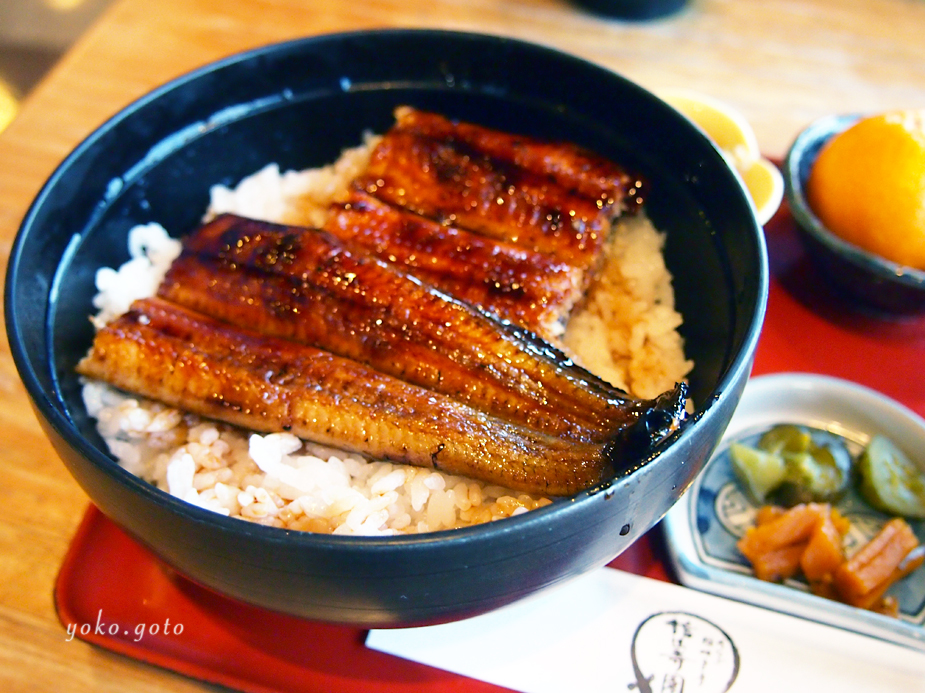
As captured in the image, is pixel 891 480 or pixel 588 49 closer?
pixel 891 480

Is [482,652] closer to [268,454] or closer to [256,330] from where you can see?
[268,454]

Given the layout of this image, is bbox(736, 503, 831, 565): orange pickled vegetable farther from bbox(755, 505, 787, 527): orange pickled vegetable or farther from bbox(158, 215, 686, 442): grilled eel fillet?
bbox(158, 215, 686, 442): grilled eel fillet

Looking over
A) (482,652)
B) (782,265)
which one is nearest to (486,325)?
(482,652)

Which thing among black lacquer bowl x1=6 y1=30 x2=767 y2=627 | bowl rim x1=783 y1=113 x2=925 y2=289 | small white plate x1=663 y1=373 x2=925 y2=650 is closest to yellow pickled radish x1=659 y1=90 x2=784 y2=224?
bowl rim x1=783 y1=113 x2=925 y2=289

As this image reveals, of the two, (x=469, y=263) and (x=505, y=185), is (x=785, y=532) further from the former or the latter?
(x=505, y=185)

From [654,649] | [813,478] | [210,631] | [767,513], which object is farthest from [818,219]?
[210,631]

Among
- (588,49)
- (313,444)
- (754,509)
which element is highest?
(588,49)
